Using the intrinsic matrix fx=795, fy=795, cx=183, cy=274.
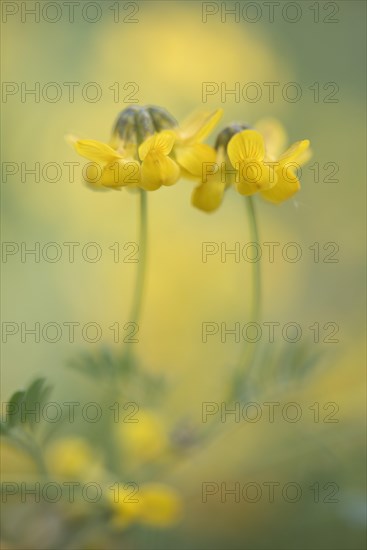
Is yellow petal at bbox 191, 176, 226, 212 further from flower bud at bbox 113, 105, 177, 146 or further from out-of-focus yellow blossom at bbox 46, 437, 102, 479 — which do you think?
out-of-focus yellow blossom at bbox 46, 437, 102, 479

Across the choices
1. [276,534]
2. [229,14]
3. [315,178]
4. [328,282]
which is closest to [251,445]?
[276,534]

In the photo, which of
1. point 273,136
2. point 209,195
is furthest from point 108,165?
point 273,136

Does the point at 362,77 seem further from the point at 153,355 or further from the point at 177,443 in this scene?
the point at 177,443

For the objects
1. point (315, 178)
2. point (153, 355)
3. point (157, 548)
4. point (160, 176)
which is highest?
point (315, 178)

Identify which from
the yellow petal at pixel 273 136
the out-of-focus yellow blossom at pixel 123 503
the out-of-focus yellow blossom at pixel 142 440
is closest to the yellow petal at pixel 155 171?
the yellow petal at pixel 273 136

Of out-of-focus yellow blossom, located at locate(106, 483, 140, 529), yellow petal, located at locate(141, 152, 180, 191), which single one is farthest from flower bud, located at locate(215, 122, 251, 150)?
out-of-focus yellow blossom, located at locate(106, 483, 140, 529)

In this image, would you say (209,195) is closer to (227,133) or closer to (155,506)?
(227,133)
